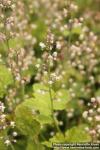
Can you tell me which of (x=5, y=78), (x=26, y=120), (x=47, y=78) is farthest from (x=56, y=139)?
(x=5, y=78)

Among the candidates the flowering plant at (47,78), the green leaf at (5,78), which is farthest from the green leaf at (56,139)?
the green leaf at (5,78)

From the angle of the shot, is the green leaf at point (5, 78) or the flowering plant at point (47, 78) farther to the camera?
the green leaf at point (5, 78)

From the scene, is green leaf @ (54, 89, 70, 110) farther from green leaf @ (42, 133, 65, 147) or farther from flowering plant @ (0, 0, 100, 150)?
green leaf @ (42, 133, 65, 147)

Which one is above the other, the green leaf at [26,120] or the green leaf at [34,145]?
the green leaf at [26,120]

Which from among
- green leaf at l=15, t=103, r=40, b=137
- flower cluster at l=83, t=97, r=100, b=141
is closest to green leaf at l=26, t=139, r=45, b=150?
green leaf at l=15, t=103, r=40, b=137

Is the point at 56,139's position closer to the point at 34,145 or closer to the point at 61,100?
the point at 34,145

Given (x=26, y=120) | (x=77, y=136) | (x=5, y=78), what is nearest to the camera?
(x=26, y=120)

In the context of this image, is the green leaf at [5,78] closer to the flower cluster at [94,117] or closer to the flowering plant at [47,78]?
the flowering plant at [47,78]

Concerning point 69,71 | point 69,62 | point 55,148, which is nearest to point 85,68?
point 69,71

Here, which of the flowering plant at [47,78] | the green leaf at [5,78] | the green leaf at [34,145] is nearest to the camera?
the flowering plant at [47,78]

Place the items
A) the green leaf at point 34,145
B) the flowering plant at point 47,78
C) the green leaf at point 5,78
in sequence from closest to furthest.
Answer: the flowering plant at point 47,78, the green leaf at point 34,145, the green leaf at point 5,78
